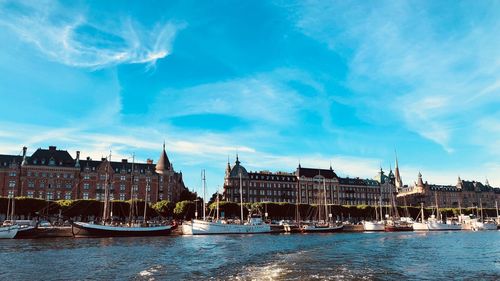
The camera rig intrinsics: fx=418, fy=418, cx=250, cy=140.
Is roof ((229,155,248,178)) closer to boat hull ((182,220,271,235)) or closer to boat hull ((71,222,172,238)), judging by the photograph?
boat hull ((182,220,271,235))

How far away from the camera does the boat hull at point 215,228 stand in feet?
280

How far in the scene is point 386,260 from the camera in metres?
40.3

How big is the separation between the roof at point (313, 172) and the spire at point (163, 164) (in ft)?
202

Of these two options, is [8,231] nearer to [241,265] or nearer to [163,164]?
[241,265]

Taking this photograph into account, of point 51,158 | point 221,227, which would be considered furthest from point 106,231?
point 51,158

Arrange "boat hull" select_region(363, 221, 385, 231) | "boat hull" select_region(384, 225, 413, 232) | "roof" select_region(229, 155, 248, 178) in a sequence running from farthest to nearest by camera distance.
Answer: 1. "roof" select_region(229, 155, 248, 178)
2. "boat hull" select_region(363, 221, 385, 231)
3. "boat hull" select_region(384, 225, 413, 232)

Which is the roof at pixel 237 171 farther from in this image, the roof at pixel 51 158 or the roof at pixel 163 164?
the roof at pixel 51 158

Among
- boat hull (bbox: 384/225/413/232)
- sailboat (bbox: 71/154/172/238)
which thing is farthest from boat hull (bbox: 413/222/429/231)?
sailboat (bbox: 71/154/172/238)

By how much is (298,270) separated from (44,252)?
29.4 metres

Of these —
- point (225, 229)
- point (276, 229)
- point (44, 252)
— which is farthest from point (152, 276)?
point (276, 229)

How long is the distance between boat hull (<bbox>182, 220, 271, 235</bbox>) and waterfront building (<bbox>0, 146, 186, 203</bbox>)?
1429 inches

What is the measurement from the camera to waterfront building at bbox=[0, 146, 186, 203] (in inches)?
4759

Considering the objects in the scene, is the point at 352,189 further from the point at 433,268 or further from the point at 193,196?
the point at 433,268

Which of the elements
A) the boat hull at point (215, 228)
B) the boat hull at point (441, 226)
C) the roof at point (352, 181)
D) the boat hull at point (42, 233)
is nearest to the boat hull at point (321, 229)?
the boat hull at point (215, 228)
